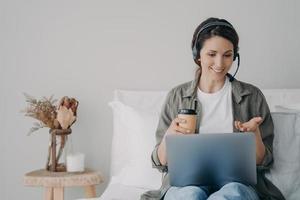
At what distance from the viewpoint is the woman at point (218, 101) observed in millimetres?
1523

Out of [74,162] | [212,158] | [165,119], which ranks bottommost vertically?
[74,162]

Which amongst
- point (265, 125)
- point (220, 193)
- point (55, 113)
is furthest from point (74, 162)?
point (220, 193)

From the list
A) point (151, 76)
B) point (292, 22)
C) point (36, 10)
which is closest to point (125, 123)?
point (151, 76)

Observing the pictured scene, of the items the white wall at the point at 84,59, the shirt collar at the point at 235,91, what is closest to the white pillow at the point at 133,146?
the white wall at the point at 84,59

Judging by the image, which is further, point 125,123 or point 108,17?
point 108,17

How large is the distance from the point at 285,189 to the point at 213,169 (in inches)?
16.5

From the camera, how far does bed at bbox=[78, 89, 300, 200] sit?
1613 millimetres

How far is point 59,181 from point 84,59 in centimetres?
70

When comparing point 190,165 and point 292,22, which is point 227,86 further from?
point 292,22

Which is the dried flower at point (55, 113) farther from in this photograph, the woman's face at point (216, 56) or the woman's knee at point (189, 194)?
the woman's knee at point (189, 194)

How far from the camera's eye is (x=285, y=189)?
62.2 inches

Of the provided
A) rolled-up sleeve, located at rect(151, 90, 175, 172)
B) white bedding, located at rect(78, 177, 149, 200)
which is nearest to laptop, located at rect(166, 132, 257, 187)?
rolled-up sleeve, located at rect(151, 90, 175, 172)

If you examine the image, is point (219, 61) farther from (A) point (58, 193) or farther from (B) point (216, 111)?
(A) point (58, 193)

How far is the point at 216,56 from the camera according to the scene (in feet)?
5.10
